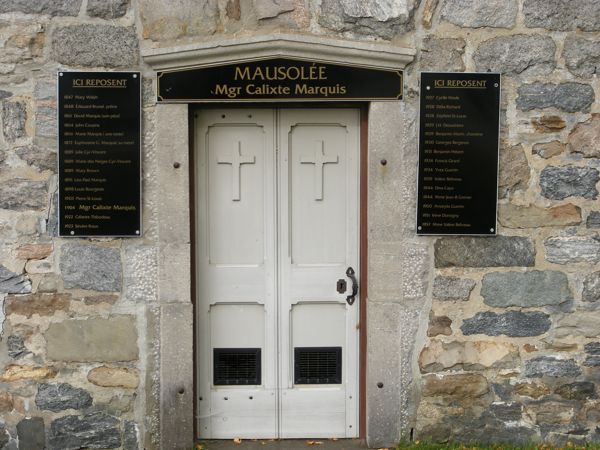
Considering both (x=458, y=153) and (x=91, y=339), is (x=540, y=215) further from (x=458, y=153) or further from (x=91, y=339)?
(x=91, y=339)

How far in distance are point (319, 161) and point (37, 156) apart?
1.70 metres

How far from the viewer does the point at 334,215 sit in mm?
4410

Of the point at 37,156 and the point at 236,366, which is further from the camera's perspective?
the point at 236,366

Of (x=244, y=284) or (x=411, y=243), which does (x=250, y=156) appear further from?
(x=411, y=243)

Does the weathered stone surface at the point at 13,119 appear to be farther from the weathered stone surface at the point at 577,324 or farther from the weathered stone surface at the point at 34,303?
the weathered stone surface at the point at 577,324

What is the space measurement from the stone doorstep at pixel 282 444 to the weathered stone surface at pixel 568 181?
1.97 m

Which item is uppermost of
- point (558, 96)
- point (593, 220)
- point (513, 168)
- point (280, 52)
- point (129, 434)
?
point (280, 52)

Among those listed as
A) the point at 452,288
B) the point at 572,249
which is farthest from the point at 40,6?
the point at 572,249

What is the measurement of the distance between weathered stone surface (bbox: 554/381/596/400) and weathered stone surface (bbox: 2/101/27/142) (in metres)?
3.62

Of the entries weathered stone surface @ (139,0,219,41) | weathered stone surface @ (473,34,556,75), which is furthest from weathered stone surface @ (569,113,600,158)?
weathered stone surface @ (139,0,219,41)

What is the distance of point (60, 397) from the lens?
4.18 metres

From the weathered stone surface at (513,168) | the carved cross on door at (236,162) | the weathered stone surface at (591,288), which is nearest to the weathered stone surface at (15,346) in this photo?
the carved cross on door at (236,162)

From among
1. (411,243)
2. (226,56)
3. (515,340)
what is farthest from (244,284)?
(515,340)

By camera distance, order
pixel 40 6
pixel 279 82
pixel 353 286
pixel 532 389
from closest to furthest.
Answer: pixel 40 6, pixel 279 82, pixel 532 389, pixel 353 286
